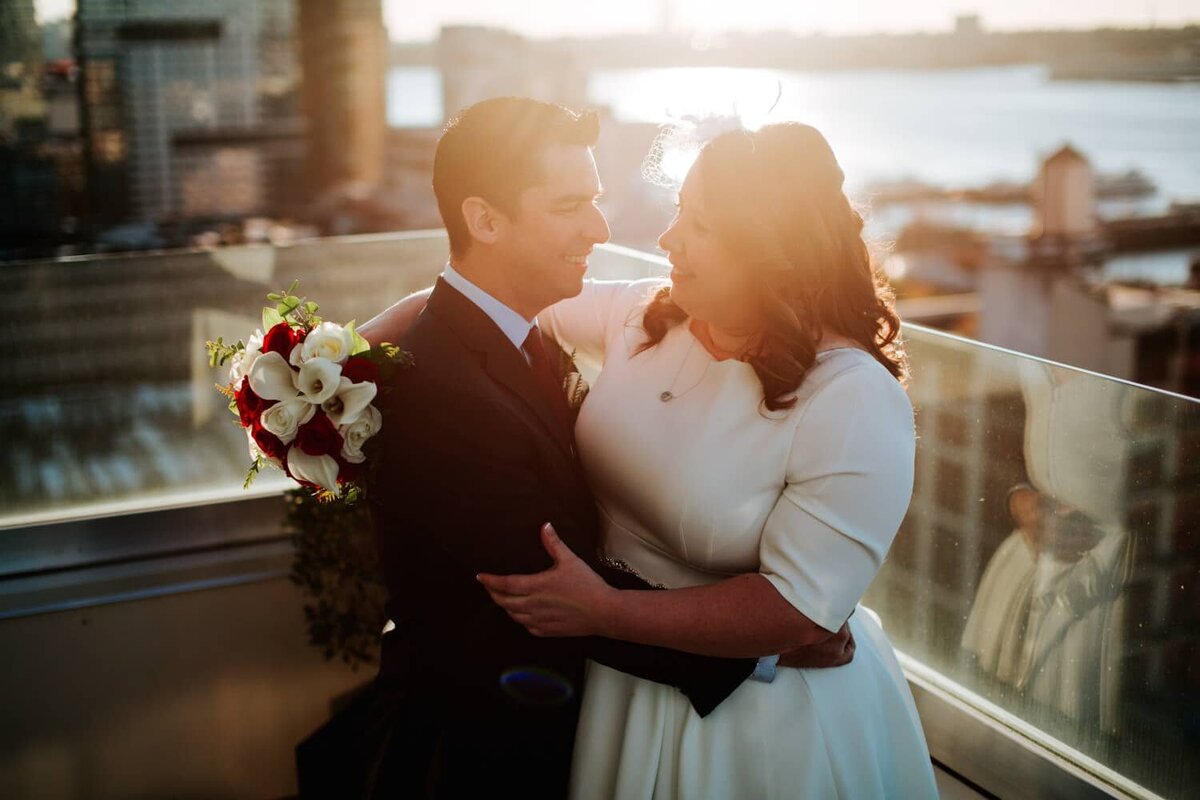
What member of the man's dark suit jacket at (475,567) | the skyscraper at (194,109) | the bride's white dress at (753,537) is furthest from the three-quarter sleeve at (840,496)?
the skyscraper at (194,109)

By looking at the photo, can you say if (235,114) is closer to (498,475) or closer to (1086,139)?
(498,475)

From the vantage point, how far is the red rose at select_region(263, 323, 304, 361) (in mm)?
1877

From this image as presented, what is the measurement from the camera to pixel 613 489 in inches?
84.2

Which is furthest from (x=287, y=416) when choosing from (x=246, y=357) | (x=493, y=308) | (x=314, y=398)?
(x=493, y=308)

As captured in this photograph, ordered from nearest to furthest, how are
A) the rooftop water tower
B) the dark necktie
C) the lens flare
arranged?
1. the lens flare
2. the dark necktie
3. the rooftop water tower

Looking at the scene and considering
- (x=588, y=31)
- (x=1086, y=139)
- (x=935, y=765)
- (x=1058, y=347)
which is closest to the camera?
(x=935, y=765)

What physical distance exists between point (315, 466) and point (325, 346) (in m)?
0.20

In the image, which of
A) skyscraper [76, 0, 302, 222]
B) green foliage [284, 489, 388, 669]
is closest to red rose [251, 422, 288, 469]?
green foliage [284, 489, 388, 669]

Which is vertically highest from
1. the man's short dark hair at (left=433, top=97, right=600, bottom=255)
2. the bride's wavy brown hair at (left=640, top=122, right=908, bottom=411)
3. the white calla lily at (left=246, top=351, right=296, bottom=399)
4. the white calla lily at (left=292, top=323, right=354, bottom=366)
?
the man's short dark hair at (left=433, top=97, right=600, bottom=255)

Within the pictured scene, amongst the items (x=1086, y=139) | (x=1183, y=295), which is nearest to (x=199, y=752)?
(x=1183, y=295)

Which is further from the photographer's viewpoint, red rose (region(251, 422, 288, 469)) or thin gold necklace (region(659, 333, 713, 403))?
thin gold necklace (region(659, 333, 713, 403))

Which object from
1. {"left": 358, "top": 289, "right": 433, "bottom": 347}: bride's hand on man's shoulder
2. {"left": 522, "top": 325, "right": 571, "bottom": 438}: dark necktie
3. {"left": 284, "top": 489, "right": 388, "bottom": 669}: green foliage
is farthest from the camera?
{"left": 284, "top": 489, "right": 388, "bottom": 669}: green foliage

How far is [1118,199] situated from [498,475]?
187ft

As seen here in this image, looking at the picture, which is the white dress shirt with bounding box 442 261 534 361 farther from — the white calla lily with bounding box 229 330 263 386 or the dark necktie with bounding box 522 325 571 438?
the white calla lily with bounding box 229 330 263 386
